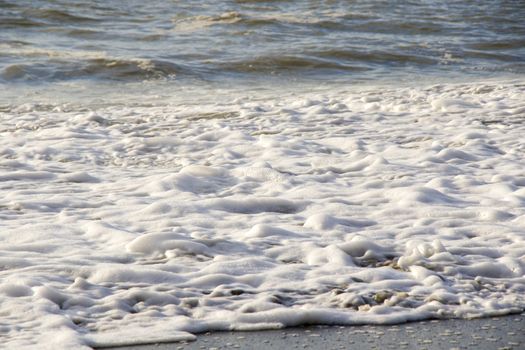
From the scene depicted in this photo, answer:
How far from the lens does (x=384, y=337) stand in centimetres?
268

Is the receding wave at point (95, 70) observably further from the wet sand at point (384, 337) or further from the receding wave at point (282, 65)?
the wet sand at point (384, 337)

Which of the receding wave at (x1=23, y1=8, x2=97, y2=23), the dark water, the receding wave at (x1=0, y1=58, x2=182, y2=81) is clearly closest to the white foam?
the receding wave at (x1=0, y1=58, x2=182, y2=81)

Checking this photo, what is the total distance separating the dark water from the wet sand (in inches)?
254

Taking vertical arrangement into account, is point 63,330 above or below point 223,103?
above

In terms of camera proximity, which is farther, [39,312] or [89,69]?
[89,69]

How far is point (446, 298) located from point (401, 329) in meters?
0.31

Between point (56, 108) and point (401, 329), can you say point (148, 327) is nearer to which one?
point (401, 329)

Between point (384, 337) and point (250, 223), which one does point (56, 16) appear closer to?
point (250, 223)

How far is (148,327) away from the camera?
8.93ft

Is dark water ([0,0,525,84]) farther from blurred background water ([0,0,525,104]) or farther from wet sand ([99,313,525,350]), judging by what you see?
wet sand ([99,313,525,350])

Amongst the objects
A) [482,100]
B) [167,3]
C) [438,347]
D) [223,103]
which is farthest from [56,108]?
[167,3]

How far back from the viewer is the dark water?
9.52 metres

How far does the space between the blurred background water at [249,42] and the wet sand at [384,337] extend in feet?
18.9

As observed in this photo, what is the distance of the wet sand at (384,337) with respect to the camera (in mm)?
2598
